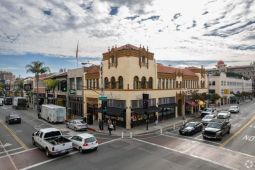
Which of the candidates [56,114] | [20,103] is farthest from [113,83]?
[20,103]

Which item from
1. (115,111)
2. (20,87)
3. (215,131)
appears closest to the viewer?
(215,131)

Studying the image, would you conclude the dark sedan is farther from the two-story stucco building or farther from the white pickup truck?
the white pickup truck

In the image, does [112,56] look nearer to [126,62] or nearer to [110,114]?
[126,62]

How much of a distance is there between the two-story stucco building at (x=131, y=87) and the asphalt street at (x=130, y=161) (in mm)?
12430

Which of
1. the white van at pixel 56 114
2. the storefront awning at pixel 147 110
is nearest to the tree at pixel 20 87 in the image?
the white van at pixel 56 114

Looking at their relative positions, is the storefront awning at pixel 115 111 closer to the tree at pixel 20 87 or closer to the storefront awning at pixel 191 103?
the storefront awning at pixel 191 103

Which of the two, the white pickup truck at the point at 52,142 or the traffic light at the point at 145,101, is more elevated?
the traffic light at the point at 145,101

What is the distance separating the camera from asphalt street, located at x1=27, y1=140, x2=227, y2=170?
18.0 meters

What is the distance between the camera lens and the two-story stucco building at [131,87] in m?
35.4

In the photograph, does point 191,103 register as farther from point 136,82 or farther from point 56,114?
point 56,114

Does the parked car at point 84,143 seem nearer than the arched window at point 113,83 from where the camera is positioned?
Yes

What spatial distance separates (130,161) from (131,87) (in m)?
17.3

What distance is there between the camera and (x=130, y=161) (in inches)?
764

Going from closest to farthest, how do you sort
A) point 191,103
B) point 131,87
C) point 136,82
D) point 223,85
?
point 131,87
point 136,82
point 191,103
point 223,85
